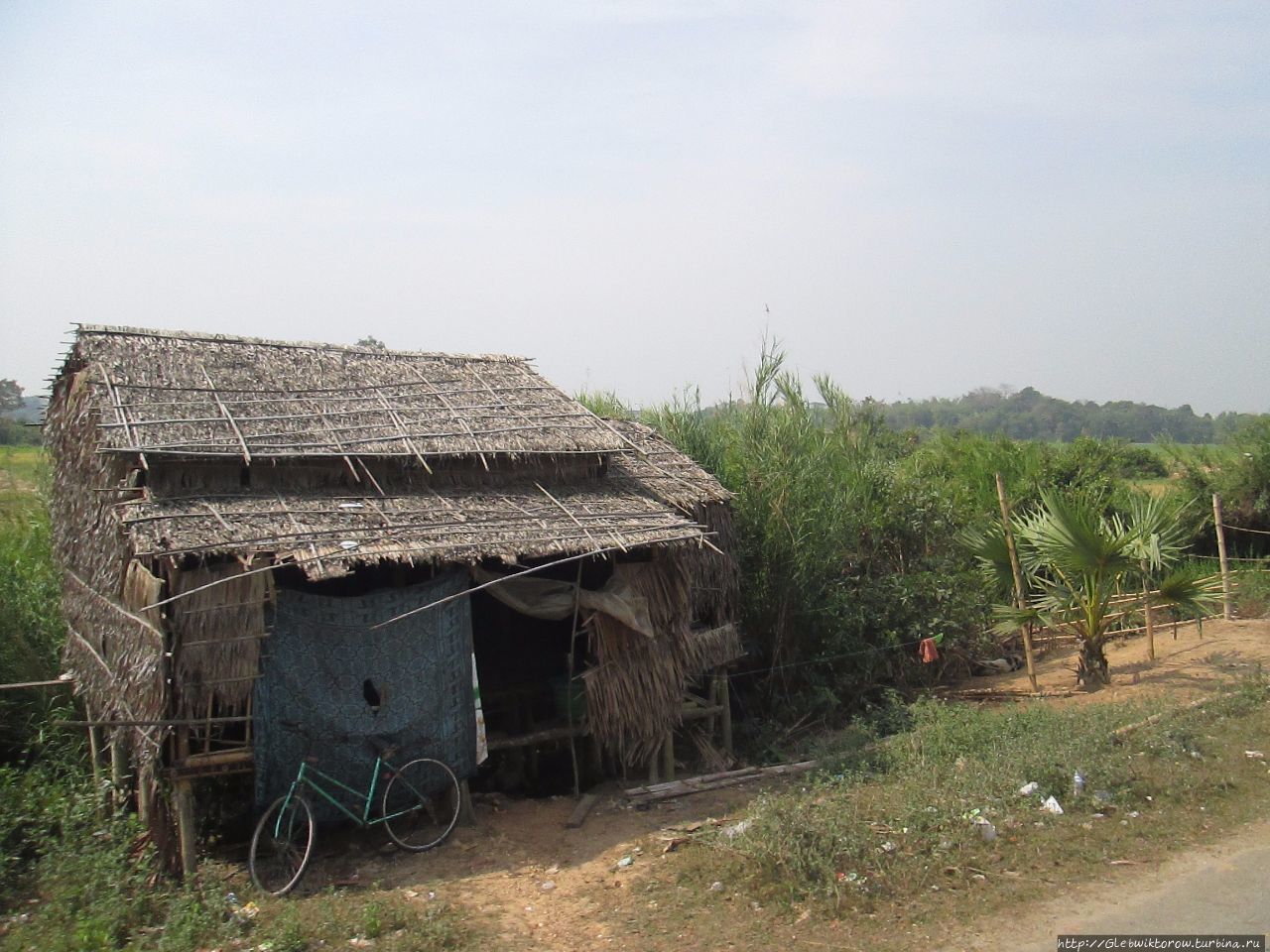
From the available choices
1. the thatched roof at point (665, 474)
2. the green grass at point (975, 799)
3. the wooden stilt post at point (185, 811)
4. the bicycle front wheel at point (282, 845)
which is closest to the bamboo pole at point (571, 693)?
the thatched roof at point (665, 474)

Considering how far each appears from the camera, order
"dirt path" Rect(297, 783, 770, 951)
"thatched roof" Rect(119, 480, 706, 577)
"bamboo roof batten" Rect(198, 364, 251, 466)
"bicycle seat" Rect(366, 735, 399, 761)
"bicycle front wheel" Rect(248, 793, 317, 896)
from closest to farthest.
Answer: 1. "dirt path" Rect(297, 783, 770, 951)
2. "bicycle front wheel" Rect(248, 793, 317, 896)
3. "thatched roof" Rect(119, 480, 706, 577)
4. "bicycle seat" Rect(366, 735, 399, 761)
5. "bamboo roof batten" Rect(198, 364, 251, 466)

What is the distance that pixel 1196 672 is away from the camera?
10555 mm

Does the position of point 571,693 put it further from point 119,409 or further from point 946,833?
point 119,409

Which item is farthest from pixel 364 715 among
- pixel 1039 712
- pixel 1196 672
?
pixel 1196 672

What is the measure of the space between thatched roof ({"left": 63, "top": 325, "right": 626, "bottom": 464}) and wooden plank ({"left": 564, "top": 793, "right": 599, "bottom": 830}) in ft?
9.62

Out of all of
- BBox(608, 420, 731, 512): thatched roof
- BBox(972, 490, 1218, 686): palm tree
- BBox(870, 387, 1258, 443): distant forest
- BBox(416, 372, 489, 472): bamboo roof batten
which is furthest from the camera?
BBox(870, 387, 1258, 443): distant forest

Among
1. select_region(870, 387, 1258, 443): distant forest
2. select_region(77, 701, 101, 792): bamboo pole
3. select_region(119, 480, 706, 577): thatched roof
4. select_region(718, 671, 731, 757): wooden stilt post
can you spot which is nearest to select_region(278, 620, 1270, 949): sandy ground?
select_region(718, 671, 731, 757): wooden stilt post

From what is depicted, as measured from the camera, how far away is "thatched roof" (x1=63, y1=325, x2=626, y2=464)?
7875mm

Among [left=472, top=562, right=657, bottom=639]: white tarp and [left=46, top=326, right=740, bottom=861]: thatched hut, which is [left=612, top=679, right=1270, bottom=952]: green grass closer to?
[left=472, top=562, right=657, bottom=639]: white tarp

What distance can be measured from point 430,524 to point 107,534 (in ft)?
8.64

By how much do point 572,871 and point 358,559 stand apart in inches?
100

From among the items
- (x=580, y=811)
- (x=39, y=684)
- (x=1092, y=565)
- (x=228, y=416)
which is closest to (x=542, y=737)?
(x=580, y=811)

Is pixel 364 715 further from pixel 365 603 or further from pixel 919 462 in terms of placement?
pixel 919 462

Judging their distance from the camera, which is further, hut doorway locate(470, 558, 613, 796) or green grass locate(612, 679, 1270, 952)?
hut doorway locate(470, 558, 613, 796)
